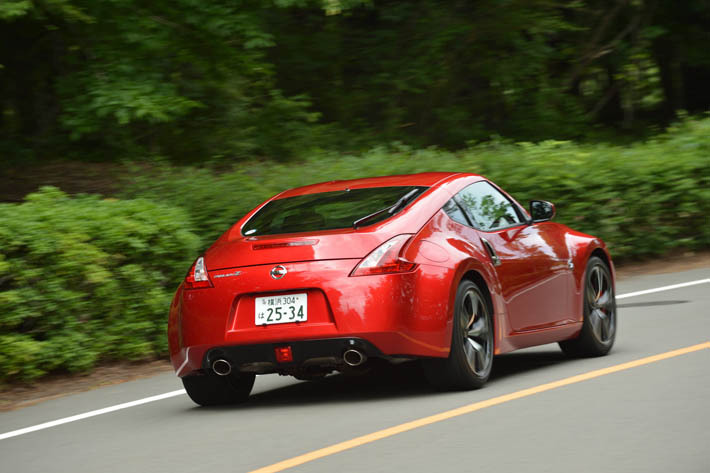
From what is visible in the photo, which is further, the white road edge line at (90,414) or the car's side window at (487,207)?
the car's side window at (487,207)

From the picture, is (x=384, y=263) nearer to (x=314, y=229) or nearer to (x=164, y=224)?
(x=314, y=229)

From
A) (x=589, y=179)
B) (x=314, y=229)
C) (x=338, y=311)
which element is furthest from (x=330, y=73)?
(x=338, y=311)

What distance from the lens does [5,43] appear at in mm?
20172

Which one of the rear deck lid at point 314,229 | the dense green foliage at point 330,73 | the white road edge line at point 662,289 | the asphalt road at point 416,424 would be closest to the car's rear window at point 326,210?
the rear deck lid at point 314,229

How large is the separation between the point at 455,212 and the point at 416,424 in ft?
6.16

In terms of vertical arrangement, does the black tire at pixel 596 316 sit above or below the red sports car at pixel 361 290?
below

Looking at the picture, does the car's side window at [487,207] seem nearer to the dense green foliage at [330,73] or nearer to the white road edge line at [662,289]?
the white road edge line at [662,289]

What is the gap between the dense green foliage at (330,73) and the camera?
689 inches

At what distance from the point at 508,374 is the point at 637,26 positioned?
20.6 m

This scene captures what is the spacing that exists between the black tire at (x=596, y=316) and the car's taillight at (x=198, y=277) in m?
3.08

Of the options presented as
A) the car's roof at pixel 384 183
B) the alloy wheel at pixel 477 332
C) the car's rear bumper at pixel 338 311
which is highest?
the car's roof at pixel 384 183

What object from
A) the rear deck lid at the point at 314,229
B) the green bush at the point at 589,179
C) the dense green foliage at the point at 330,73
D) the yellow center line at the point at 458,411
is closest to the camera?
the yellow center line at the point at 458,411

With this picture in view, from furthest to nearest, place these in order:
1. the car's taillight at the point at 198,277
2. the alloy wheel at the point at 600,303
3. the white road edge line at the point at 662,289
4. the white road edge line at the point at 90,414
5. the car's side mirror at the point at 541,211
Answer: the white road edge line at the point at 662,289 < the alloy wheel at the point at 600,303 < the car's side mirror at the point at 541,211 < the white road edge line at the point at 90,414 < the car's taillight at the point at 198,277

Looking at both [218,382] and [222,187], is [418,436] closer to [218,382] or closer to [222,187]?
[218,382]
